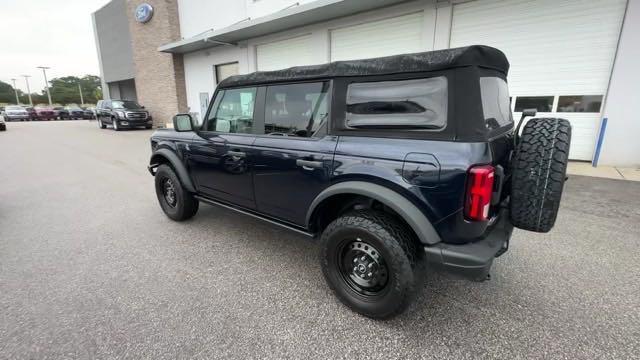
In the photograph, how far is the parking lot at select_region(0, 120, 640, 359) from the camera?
6.36 ft

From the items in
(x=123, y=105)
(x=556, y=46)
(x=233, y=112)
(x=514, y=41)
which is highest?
(x=514, y=41)

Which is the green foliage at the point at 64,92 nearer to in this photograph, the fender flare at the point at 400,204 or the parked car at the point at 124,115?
the parked car at the point at 124,115

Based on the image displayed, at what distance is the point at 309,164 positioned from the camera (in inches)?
92.5

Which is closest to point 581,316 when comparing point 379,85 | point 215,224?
point 379,85

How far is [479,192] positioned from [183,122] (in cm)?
305

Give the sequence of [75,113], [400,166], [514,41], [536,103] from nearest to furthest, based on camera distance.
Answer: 1. [400,166]
2. [514,41]
3. [536,103]
4. [75,113]

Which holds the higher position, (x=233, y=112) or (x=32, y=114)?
(x=233, y=112)

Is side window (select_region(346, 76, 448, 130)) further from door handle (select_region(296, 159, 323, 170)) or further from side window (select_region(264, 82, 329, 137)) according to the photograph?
door handle (select_region(296, 159, 323, 170))

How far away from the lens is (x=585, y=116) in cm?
642

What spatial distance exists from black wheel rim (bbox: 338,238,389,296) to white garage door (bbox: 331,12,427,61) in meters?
7.13

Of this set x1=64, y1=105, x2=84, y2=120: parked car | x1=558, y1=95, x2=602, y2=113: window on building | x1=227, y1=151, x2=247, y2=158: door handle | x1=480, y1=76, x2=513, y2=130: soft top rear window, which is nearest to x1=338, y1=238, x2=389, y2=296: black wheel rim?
x1=480, y1=76, x2=513, y2=130: soft top rear window

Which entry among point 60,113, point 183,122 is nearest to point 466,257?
point 183,122

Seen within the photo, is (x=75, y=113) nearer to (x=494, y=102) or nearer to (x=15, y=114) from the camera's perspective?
(x=15, y=114)

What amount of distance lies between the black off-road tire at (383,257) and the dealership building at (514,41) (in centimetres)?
679
